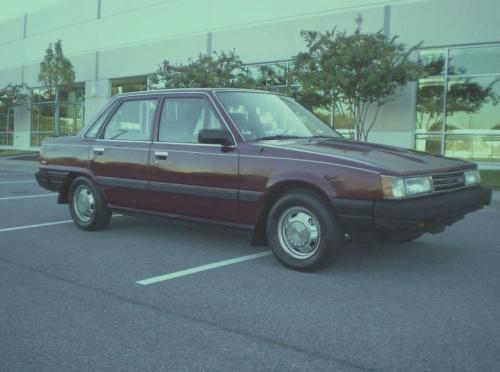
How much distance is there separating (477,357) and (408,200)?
151 cm

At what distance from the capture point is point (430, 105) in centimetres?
1555

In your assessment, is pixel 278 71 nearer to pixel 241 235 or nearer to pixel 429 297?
pixel 241 235

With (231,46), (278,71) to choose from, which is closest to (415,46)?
(278,71)

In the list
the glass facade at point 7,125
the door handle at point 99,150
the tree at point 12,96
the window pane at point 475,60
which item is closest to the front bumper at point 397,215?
the door handle at point 99,150

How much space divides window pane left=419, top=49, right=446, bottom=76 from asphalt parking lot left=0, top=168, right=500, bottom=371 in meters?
10.5

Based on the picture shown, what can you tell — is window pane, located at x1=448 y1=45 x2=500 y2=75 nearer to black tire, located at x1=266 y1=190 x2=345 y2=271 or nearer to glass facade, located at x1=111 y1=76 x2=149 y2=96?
black tire, located at x1=266 y1=190 x2=345 y2=271

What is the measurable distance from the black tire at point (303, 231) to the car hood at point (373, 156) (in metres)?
0.38

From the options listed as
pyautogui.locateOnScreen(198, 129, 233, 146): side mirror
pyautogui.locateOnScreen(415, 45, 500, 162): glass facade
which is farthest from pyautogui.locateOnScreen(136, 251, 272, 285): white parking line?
pyautogui.locateOnScreen(415, 45, 500, 162): glass facade

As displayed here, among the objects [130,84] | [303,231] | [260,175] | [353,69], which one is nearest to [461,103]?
[353,69]

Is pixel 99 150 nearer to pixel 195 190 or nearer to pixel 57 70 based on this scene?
pixel 195 190

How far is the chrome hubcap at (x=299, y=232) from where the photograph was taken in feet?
14.7

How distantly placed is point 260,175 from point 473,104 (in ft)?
39.7

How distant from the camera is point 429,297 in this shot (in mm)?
3924

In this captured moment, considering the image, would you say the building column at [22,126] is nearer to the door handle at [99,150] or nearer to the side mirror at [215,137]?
the door handle at [99,150]
